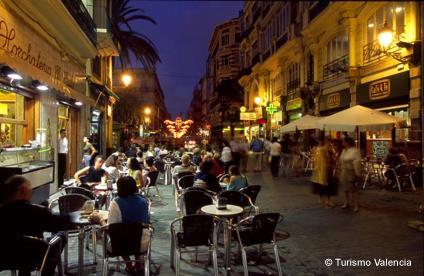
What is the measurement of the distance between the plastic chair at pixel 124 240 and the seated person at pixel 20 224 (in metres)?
0.59

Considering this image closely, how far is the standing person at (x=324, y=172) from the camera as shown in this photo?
27.8 feet

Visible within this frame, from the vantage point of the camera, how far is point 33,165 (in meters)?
8.32

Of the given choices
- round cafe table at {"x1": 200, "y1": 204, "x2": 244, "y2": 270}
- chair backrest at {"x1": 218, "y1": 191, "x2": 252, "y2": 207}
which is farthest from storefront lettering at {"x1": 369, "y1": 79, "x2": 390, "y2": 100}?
round cafe table at {"x1": 200, "y1": 204, "x2": 244, "y2": 270}

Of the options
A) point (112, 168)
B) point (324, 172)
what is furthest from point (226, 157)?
point (112, 168)

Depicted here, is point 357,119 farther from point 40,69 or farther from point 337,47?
point 40,69

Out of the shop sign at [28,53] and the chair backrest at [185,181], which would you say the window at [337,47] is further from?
the chair backrest at [185,181]

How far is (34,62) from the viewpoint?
7.58 m

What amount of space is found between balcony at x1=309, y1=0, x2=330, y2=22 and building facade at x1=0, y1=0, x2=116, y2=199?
5.10 meters

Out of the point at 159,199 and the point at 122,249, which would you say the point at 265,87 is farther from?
the point at 159,199

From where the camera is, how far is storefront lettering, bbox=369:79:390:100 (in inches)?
375

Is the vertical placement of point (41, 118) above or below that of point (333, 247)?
above

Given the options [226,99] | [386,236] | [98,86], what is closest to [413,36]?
[386,236]

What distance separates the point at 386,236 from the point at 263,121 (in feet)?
13.4

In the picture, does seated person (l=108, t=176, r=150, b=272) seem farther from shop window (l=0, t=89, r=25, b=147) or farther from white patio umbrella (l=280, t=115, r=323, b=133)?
shop window (l=0, t=89, r=25, b=147)
